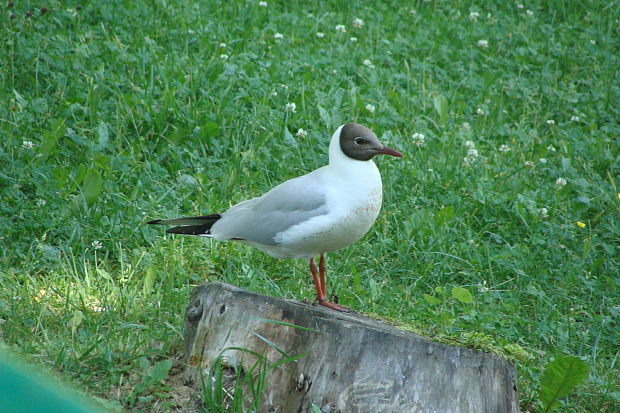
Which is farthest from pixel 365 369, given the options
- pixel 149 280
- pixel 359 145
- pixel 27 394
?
pixel 27 394

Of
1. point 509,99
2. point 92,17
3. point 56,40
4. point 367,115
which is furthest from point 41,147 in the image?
point 509,99

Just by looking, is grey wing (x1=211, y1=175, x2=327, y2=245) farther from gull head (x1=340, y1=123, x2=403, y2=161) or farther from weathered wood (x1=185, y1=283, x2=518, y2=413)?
weathered wood (x1=185, y1=283, x2=518, y2=413)

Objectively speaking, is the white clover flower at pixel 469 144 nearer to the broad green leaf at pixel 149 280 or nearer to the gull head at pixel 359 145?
the gull head at pixel 359 145

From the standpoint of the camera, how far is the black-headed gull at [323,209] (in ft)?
11.8

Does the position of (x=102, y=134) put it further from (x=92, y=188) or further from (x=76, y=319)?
(x=76, y=319)

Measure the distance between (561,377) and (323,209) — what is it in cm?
130

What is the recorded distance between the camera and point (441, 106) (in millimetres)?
6484

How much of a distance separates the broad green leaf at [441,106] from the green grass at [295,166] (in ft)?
0.06

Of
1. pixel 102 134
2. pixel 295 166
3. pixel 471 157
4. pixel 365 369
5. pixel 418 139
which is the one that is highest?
pixel 365 369

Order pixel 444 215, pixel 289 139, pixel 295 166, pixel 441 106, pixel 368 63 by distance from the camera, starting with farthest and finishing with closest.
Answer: pixel 368 63 < pixel 441 106 < pixel 289 139 < pixel 295 166 < pixel 444 215

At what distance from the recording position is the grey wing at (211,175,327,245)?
3.67 metres

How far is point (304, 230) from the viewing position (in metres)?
3.63

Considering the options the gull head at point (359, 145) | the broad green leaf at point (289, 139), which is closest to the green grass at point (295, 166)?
the broad green leaf at point (289, 139)

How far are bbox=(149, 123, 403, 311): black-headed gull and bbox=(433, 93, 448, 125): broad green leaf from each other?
109 inches
